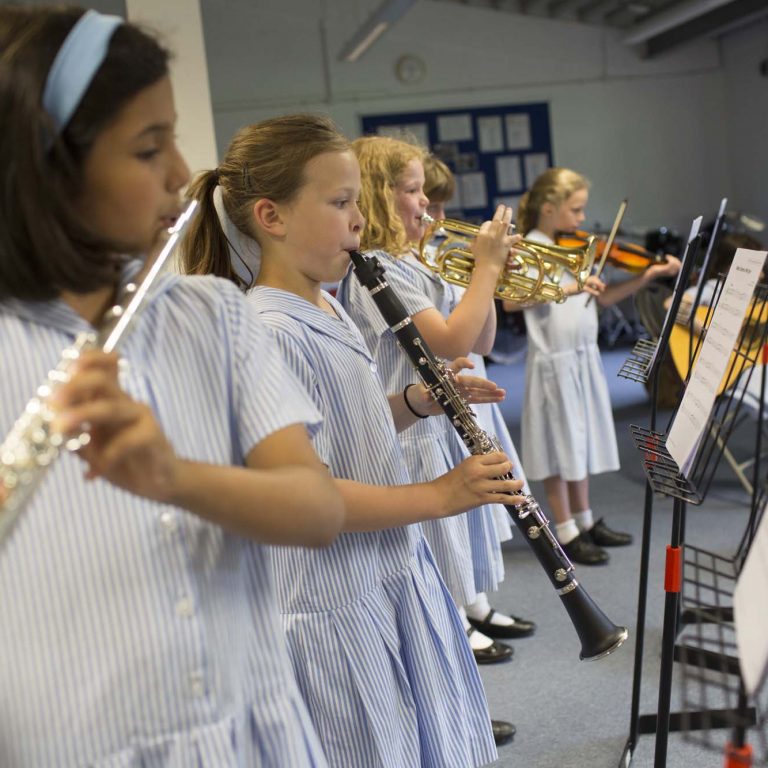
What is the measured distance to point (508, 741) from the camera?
2287 millimetres

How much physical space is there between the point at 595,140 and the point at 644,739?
28.7 ft

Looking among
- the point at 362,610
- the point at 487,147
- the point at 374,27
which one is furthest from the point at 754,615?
the point at 487,147

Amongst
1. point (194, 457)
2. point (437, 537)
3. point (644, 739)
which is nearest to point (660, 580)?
point (644, 739)

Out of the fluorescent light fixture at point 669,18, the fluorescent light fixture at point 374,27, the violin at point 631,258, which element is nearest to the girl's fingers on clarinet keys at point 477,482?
the violin at point 631,258

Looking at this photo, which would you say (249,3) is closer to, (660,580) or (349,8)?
(349,8)

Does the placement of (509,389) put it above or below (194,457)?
below

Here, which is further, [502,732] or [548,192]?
[548,192]

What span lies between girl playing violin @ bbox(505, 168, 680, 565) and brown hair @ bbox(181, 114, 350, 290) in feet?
6.69

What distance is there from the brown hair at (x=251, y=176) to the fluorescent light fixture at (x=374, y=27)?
6.36 metres

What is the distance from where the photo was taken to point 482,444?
155 centimetres

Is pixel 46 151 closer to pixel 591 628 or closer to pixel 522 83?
pixel 591 628

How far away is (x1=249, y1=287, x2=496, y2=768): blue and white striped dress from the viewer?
4.47 feet

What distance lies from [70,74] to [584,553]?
2900mm

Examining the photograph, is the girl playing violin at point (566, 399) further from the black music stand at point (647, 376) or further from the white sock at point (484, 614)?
the black music stand at point (647, 376)
